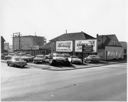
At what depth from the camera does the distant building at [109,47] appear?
45.7m

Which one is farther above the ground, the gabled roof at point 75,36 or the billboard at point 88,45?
the gabled roof at point 75,36

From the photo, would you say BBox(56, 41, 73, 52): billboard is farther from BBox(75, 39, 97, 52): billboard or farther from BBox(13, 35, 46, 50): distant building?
BBox(13, 35, 46, 50): distant building

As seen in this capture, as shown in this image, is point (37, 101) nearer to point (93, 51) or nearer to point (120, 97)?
point (120, 97)

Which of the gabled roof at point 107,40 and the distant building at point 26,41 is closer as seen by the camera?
the gabled roof at point 107,40

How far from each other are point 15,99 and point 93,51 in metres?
36.0

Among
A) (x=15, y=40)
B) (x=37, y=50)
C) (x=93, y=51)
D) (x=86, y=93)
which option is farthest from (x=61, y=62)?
(x=15, y=40)

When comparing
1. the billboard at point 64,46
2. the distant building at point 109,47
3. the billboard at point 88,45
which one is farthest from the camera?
the billboard at point 64,46

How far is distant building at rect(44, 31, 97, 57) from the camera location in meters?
44.6

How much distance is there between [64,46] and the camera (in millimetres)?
49094

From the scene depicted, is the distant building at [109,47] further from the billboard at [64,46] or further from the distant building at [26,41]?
the distant building at [26,41]

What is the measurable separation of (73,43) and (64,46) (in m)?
2.39

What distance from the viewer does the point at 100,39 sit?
50.0m

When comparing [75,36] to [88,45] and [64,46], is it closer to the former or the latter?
[64,46]

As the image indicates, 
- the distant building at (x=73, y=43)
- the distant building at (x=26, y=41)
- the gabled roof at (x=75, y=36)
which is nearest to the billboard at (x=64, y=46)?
the distant building at (x=73, y=43)
